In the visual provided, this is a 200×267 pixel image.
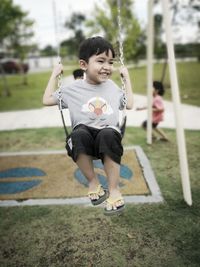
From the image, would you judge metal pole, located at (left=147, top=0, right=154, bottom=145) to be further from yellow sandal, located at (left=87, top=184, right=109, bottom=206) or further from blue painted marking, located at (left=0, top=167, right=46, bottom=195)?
yellow sandal, located at (left=87, top=184, right=109, bottom=206)

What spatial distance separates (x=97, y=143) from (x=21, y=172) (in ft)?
8.82

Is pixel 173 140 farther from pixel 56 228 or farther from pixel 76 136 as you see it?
pixel 76 136

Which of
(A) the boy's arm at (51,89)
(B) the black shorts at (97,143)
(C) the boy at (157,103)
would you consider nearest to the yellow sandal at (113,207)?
(B) the black shorts at (97,143)

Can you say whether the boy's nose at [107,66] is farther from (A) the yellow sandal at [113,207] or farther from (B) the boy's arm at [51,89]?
(A) the yellow sandal at [113,207]

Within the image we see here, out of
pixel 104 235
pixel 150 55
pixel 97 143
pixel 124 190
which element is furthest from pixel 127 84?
pixel 150 55

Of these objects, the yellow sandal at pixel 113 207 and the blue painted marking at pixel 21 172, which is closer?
the yellow sandal at pixel 113 207

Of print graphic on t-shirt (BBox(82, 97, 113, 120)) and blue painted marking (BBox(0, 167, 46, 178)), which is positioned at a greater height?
print graphic on t-shirt (BBox(82, 97, 113, 120))

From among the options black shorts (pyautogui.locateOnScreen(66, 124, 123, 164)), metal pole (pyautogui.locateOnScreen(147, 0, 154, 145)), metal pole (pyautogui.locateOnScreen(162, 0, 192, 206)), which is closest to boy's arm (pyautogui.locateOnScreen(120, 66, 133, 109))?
black shorts (pyautogui.locateOnScreen(66, 124, 123, 164))

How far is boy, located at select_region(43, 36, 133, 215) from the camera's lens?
2744 mm

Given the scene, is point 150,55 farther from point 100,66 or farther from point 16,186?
point 16,186

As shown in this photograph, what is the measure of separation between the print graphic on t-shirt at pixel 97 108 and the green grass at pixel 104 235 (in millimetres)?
1182

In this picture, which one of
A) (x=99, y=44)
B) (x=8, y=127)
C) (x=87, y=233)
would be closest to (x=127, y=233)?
(x=87, y=233)

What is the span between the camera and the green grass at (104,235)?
293 cm

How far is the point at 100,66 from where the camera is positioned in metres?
2.91
